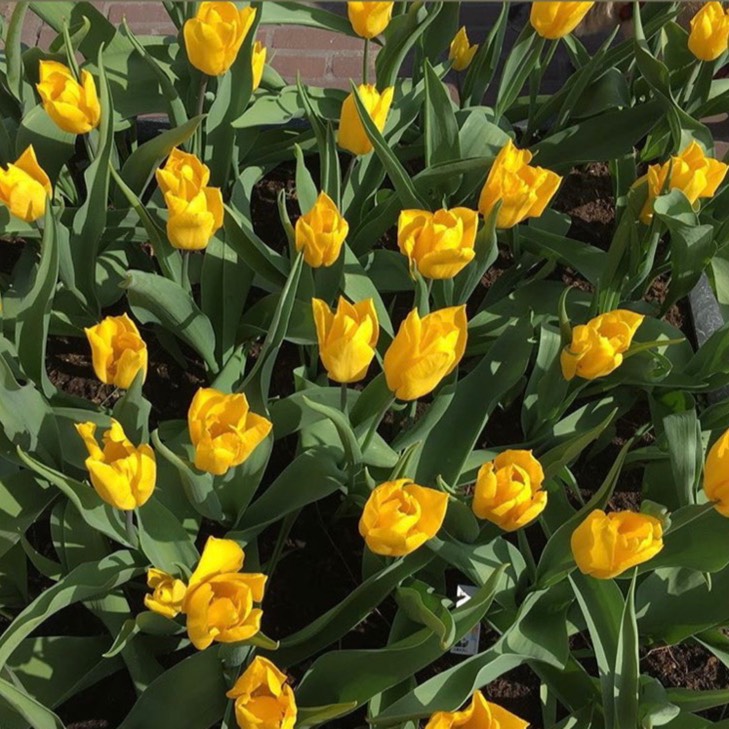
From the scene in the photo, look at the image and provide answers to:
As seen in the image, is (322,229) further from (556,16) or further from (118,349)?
(556,16)

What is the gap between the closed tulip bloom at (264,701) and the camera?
33.8 inches

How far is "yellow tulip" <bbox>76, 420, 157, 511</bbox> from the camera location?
883 millimetres

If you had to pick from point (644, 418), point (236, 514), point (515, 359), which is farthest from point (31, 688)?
point (644, 418)

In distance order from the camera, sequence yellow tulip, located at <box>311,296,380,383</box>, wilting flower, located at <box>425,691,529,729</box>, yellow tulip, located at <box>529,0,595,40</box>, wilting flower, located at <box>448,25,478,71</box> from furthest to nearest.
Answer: wilting flower, located at <box>448,25,478,71</box>
yellow tulip, located at <box>529,0,595,40</box>
yellow tulip, located at <box>311,296,380,383</box>
wilting flower, located at <box>425,691,529,729</box>

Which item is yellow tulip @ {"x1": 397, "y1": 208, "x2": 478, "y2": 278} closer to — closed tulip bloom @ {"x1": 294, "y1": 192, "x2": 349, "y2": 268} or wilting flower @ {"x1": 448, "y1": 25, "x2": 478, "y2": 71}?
closed tulip bloom @ {"x1": 294, "y1": 192, "x2": 349, "y2": 268}

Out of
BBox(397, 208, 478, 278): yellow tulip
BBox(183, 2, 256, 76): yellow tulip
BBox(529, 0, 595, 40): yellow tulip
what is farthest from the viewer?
BBox(529, 0, 595, 40): yellow tulip

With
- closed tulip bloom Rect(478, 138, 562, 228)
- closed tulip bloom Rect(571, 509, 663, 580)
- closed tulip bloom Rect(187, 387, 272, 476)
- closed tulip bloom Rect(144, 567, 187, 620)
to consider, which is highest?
closed tulip bloom Rect(478, 138, 562, 228)

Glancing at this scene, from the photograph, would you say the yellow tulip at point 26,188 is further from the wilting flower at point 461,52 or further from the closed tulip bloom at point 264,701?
the wilting flower at point 461,52

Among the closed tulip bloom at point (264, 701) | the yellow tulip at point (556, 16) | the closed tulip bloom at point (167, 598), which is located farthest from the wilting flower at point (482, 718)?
the yellow tulip at point (556, 16)

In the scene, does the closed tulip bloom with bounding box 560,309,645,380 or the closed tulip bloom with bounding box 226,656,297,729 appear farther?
the closed tulip bloom with bounding box 560,309,645,380

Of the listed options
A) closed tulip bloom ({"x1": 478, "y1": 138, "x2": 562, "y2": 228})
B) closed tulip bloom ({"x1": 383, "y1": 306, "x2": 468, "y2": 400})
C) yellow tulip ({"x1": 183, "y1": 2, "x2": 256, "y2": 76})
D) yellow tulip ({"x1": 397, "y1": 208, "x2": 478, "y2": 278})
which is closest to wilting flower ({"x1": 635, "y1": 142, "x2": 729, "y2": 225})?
closed tulip bloom ({"x1": 478, "y1": 138, "x2": 562, "y2": 228})

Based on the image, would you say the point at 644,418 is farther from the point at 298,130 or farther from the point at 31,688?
the point at 31,688

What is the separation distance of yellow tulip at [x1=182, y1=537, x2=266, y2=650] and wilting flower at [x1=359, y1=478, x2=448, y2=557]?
112mm

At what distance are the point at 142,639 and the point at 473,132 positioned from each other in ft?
2.91
